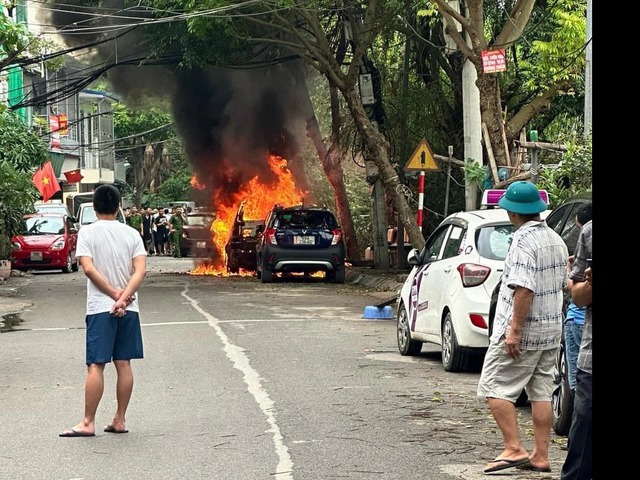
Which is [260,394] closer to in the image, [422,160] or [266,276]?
[422,160]

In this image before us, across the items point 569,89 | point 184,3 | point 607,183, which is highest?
point 184,3

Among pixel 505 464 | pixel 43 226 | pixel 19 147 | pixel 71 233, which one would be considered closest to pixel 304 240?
pixel 19 147

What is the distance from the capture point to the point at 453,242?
11.4m

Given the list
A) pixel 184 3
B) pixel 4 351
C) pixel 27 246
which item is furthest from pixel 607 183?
pixel 27 246

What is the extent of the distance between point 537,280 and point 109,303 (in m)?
3.00

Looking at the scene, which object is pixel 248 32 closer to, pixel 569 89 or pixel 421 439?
pixel 569 89

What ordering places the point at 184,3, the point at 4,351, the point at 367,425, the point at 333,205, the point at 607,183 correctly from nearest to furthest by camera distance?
the point at 607,183 → the point at 367,425 → the point at 4,351 → the point at 184,3 → the point at 333,205

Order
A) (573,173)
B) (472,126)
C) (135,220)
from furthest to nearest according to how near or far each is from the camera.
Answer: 1. (135,220)
2. (472,126)
3. (573,173)

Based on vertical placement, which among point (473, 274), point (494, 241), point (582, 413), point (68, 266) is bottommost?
point (68, 266)

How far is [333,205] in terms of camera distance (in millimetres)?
36344

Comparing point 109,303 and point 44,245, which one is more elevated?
point 109,303

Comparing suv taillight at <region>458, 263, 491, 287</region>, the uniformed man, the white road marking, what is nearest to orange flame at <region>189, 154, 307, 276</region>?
the uniformed man

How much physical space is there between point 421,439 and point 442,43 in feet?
61.6

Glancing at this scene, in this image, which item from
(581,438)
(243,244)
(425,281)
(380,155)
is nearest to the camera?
(581,438)
